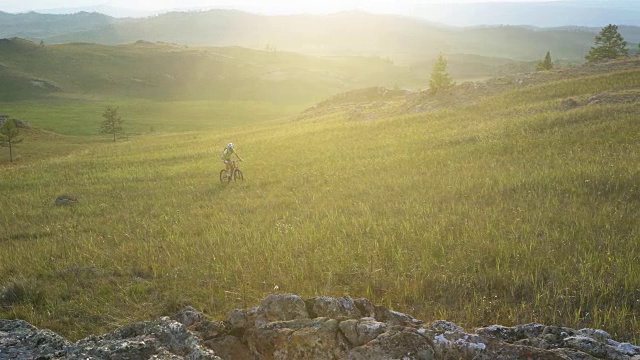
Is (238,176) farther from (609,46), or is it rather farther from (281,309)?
(609,46)

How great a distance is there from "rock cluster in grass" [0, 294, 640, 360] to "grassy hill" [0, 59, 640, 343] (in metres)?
1.64

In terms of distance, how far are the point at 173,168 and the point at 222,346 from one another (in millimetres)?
26216

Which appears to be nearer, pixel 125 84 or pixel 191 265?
pixel 191 265

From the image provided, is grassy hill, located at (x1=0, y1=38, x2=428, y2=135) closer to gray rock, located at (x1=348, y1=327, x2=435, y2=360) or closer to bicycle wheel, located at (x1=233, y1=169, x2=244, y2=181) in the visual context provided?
bicycle wheel, located at (x1=233, y1=169, x2=244, y2=181)

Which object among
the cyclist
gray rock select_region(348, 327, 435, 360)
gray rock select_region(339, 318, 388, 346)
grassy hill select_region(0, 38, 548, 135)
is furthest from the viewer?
grassy hill select_region(0, 38, 548, 135)

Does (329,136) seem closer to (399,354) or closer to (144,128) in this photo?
(399,354)

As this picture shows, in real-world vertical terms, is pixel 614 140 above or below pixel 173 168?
above

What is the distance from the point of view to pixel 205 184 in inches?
838

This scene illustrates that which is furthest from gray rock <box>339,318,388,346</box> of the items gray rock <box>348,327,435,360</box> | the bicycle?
the bicycle

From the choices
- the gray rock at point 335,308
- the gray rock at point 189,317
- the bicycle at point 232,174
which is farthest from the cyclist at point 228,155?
the gray rock at point 335,308

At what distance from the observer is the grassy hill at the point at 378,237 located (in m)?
6.20

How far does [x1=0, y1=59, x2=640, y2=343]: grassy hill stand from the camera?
20.3 feet

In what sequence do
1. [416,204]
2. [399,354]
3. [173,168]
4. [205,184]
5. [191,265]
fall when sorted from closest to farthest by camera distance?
[399,354] → [191,265] → [416,204] → [205,184] → [173,168]

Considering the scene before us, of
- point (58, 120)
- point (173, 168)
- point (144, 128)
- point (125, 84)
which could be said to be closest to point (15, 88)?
point (125, 84)
